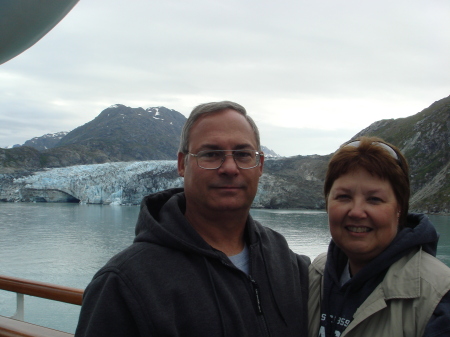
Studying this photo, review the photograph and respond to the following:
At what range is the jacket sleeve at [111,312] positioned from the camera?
849 mm

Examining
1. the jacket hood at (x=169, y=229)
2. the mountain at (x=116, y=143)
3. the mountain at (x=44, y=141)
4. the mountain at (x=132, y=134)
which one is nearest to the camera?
the jacket hood at (x=169, y=229)

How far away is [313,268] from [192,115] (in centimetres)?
60

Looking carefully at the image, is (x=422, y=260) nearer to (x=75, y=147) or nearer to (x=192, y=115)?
(x=192, y=115)

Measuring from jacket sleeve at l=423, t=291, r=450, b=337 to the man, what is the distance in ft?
1.11

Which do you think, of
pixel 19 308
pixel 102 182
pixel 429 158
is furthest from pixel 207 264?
pixel 429 158

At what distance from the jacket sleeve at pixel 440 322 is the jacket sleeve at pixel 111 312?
22.6 inches

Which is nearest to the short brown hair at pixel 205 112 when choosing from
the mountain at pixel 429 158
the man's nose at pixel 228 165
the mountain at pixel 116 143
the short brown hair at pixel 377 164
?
the man's nose at pixel 228 165

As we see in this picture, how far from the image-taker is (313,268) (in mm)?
1259

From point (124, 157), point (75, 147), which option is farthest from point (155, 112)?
point (75, 147)

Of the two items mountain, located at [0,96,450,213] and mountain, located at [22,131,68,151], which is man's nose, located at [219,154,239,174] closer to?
mountain, located at [0,96,450,213]

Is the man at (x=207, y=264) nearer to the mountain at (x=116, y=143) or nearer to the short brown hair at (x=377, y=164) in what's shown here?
the short brown hair at (x=377, y=164)

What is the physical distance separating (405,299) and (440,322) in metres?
0.10

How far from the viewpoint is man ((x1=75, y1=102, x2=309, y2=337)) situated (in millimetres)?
870

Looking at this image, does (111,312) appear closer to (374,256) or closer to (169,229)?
(169,229)
